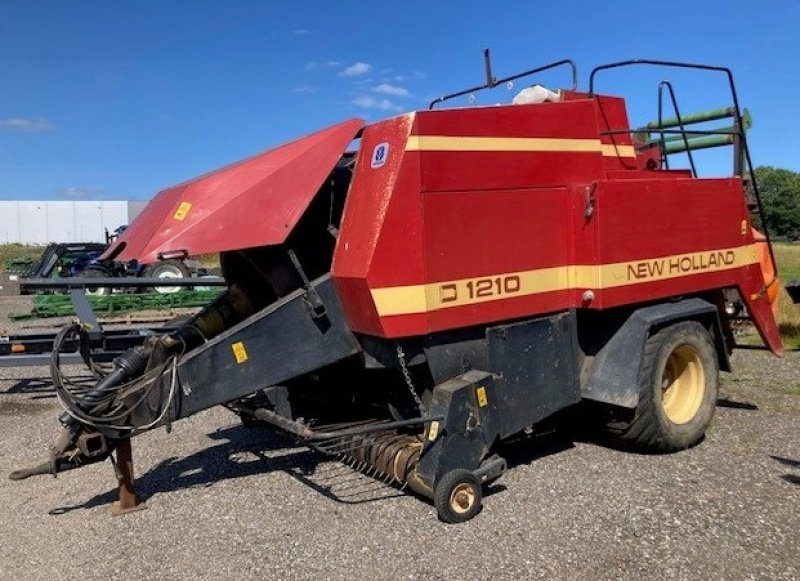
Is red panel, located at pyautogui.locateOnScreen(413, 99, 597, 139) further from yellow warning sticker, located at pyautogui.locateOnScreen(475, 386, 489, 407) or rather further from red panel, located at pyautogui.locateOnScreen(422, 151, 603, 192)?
yellow warning sticker, located at pyautogui.locateOnScreen(475, 386, 489, 407)

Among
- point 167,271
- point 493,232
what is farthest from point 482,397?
point 167,271

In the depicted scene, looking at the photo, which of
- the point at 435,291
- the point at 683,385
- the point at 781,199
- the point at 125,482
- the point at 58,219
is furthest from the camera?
the point at 781,199

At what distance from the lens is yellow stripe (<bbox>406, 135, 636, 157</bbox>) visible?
3.92 m

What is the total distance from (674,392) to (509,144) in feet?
7.67

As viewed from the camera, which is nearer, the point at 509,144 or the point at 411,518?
A: the point at 411,518

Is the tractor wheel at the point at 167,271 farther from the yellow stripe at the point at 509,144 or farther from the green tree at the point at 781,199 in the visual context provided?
the green tree at the point at 781,199

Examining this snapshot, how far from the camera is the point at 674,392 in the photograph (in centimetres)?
535

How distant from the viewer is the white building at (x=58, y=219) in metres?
56.5

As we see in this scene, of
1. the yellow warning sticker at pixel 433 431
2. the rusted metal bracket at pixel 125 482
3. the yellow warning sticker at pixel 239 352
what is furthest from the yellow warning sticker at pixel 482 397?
the rusted metal bracket at pixel 125 482

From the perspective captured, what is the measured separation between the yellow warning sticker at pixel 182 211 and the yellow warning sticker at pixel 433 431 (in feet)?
5.85

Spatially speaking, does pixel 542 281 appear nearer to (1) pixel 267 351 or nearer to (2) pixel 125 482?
(1) pixel 267 351

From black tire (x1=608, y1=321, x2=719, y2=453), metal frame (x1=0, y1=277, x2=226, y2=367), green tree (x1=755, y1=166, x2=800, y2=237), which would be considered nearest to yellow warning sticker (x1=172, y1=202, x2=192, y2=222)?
black tire (x1=608, y1=321, x2=719, y2=453)

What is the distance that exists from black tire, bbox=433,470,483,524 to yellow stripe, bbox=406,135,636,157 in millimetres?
1743

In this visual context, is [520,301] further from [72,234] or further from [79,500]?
[72,234]
